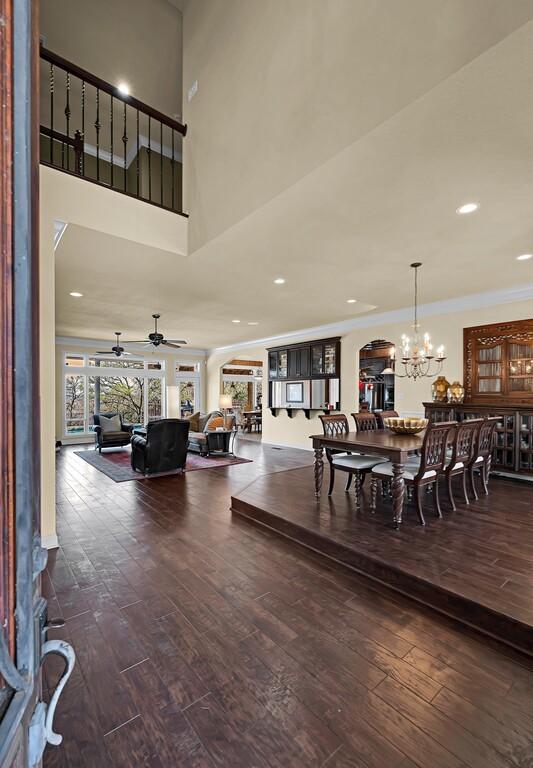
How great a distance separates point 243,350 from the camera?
11000 mm

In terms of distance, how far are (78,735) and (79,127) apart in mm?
6588

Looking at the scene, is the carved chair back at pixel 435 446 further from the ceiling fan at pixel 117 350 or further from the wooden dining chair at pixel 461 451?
the ceiling fan at pixel 117 350

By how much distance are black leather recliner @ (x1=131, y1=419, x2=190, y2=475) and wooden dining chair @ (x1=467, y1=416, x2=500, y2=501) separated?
4.14 metres

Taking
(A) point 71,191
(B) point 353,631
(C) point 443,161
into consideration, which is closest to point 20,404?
(B) point 353,631

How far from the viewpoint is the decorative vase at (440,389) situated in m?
5.86

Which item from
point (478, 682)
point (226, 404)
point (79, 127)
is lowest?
point (478, 682)

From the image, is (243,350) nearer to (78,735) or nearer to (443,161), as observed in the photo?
(443,161)

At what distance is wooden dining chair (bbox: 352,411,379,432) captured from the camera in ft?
16.9

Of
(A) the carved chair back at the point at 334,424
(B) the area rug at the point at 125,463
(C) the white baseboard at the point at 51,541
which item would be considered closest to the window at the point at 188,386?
(B) the area rug at the point at 125,463

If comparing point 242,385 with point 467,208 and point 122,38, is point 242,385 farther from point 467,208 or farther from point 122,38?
point 467,208

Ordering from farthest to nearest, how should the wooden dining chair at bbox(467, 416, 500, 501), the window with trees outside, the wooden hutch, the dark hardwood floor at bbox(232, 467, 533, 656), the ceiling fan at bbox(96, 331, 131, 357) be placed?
the window with trees outside → the ceiling fan at bbox(96, 331, 131, 357) → the wooden hutch → the wooden dining chair at bbox(467, 416, 500, 501) → the dark hardwood floor at bbox(232, 467, 533, 656)

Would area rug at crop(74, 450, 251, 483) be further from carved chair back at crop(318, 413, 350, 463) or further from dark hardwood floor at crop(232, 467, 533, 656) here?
carved chair back at crop(318, 413, 350, 463)

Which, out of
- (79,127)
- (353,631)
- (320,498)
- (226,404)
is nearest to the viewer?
(353,631)

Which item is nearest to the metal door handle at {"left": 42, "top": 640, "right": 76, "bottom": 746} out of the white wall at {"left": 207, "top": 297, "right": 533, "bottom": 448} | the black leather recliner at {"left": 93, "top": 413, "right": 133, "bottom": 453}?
the white wall at {"left": 207, "top": 297, "right": 533, "bottom": 448}
